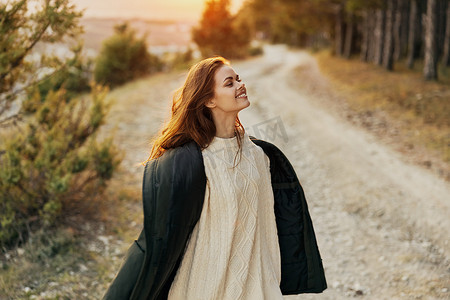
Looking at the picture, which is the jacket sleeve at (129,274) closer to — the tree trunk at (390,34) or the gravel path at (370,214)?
the gravel path at (370,214)

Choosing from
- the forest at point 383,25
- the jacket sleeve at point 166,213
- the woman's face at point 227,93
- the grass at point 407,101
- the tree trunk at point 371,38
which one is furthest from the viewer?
the tree trunk at point 371,38

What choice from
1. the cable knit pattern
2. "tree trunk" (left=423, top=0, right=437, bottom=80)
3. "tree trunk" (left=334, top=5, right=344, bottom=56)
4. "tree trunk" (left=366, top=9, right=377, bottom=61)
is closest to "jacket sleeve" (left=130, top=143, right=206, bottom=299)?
the cable knit pattern

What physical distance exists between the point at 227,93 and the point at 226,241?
83 cm

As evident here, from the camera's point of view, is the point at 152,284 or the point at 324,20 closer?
the point at 152,284

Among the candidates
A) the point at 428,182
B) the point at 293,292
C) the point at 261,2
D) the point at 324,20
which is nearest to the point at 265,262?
the point at 293,292

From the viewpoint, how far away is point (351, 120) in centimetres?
1070

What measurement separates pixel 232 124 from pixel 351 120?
8.91m

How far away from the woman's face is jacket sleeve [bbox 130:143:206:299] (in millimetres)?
400

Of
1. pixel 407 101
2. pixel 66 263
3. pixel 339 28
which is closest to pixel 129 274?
pixel 66 263

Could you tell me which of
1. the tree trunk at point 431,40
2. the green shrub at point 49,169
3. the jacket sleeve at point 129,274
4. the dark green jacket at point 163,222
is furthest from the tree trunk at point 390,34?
the jacket sleeve at point 129,274

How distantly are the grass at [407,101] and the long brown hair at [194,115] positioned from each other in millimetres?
5758

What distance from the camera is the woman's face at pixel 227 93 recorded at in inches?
92.0

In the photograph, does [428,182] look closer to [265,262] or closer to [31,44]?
[265,262]

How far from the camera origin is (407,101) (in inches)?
449
